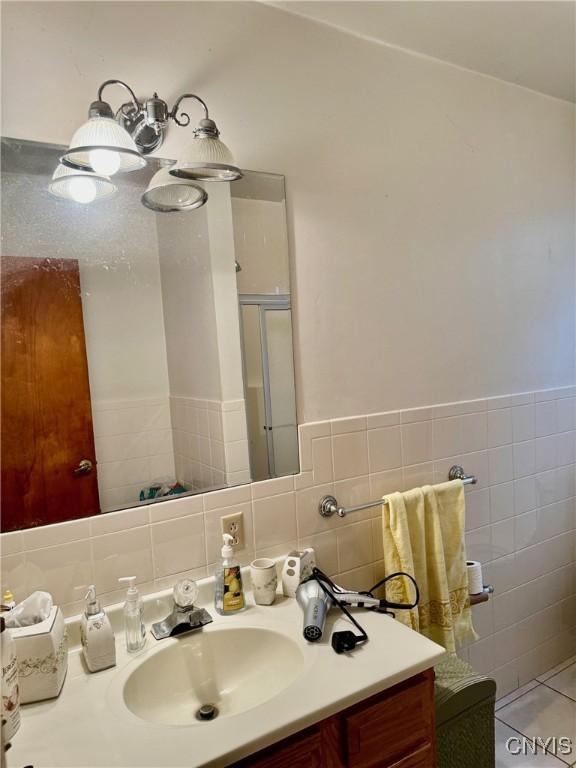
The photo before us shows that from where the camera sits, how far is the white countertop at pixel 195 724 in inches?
33.8

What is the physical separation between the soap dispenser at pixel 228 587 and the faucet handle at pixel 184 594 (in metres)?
0.06

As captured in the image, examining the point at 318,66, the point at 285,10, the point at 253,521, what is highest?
the point at 285,10

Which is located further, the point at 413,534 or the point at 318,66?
the point at 413,534

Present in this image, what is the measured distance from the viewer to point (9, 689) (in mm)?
886

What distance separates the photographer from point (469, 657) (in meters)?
1.89

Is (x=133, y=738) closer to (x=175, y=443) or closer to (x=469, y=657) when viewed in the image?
(x=175, y=443)

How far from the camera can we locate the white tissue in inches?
40.1

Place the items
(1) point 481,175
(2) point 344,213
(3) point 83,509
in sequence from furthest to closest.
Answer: (1) point 481,175, (2) point 344,213, (3) point 83,509

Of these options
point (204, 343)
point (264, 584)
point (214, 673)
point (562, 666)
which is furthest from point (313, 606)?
point (562, 666)

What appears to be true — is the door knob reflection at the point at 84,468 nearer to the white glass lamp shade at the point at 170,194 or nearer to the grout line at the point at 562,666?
the white glass lamp shade at the point at 170,194

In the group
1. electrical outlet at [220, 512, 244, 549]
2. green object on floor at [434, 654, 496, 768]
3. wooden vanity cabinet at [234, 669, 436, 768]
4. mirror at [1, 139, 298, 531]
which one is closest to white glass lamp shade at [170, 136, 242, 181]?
mirror at [1, 139, 298, 531]

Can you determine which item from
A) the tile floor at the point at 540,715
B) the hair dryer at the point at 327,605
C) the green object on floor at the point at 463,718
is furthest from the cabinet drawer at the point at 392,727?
the tile floor at the point at 540,715

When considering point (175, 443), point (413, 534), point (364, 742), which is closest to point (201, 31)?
point (175, 443)

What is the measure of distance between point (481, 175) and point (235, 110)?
0.98m
